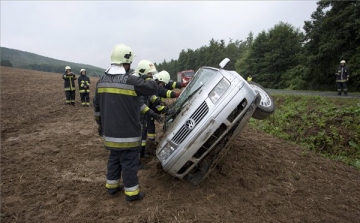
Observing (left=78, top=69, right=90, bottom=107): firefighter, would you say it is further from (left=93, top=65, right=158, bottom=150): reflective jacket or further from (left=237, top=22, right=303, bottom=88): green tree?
(left=237, top=22, right=303, bottom=88): green tree

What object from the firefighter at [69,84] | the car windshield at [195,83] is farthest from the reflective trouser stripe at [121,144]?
the firefighter at [69,84]

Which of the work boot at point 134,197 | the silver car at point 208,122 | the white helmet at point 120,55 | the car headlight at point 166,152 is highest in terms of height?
the white helmet at point 120,55

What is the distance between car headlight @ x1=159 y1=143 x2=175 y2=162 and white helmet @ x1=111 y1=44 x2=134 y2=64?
4.07ft

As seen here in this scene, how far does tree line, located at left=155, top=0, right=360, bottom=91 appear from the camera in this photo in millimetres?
15484

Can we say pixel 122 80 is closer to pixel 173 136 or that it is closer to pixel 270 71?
pixel 173 136

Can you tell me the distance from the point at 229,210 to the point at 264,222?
0.38 m

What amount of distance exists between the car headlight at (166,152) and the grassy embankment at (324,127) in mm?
2970

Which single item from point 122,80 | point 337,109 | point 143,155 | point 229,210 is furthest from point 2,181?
point 337,109

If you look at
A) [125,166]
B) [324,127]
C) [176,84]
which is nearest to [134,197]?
[125,166]

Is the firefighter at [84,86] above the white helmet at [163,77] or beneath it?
beneath

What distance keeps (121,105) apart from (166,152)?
80 cm

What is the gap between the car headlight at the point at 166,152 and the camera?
2.95 meters

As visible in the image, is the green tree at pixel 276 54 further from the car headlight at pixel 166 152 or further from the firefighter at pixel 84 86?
the car headlight at pixel 166 152

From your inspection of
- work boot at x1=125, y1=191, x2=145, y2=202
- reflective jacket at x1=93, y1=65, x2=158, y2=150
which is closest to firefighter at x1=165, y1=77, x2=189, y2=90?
reflective jacket at x1=93, y1=65, x2=158, y2=150
